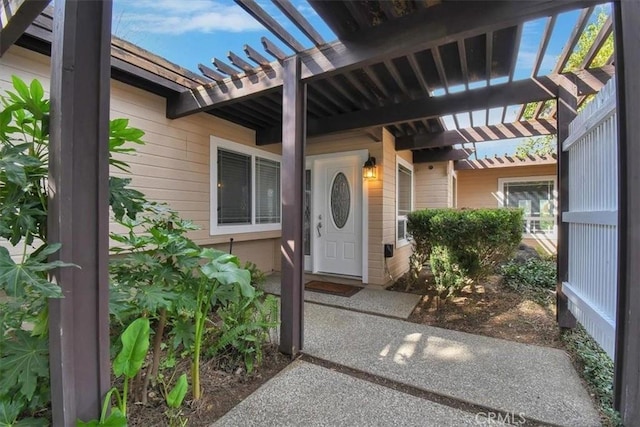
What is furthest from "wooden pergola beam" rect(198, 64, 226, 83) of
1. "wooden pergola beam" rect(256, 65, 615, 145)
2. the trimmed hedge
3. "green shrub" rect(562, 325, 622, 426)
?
"green shrub" rect(562, 325, 622, 426)

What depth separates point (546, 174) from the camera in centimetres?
806

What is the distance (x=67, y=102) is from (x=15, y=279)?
0.75 metres

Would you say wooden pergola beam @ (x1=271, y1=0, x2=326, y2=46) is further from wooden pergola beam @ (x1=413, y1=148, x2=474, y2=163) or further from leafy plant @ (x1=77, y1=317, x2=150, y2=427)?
wooden pergola beam @ (x1=413, y1=148, x2=474, y2=163)

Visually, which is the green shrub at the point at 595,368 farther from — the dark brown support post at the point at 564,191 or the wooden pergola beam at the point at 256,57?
the wooden pergola beam at the point at 256,57

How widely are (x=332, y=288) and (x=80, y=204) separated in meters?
3.83

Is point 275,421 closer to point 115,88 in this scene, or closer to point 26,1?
point 26,1

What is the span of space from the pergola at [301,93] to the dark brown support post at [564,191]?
0.04 ft

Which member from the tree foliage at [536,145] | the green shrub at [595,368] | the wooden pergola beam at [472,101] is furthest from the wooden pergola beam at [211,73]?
the tree foliage at [536,145]

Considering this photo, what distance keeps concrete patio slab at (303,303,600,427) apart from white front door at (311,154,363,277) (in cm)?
187

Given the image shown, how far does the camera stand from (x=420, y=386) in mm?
2090

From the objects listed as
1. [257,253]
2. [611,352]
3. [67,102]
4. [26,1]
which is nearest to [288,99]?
[67,102]

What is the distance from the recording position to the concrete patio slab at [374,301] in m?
3.69

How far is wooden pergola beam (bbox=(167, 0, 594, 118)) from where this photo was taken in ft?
6.11

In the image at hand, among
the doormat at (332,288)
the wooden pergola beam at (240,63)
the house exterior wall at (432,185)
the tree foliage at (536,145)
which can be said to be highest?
the tree foliage at (536,145)
